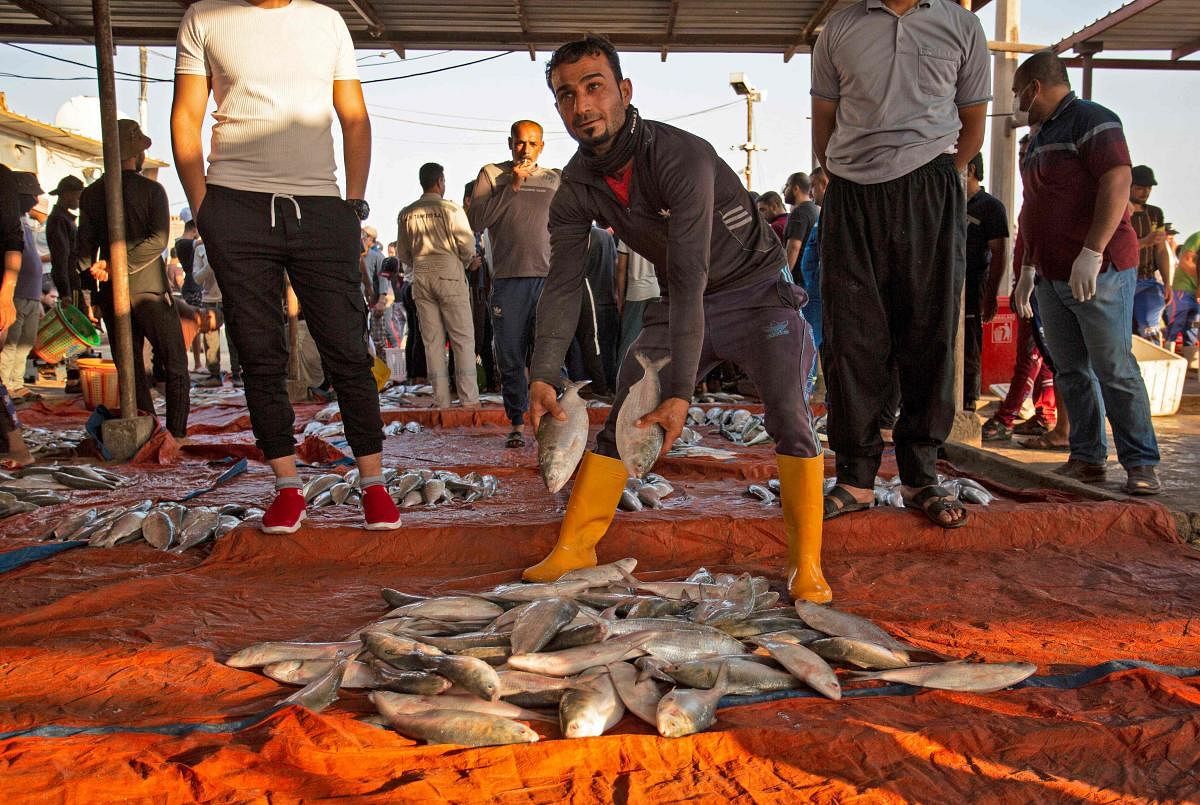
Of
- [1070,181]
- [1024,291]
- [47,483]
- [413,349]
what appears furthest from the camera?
[413,349]

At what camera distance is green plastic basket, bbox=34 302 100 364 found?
9.03 metres

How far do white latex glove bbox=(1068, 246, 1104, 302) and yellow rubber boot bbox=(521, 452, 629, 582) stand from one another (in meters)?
2.75

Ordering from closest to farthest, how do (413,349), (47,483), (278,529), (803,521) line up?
1. (803,521)
2. (278,529)
3. (47,483)
4. (413,349)

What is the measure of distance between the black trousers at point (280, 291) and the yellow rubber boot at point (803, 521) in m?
1.93

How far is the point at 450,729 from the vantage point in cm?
226

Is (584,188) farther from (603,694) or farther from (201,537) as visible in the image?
(201,537)

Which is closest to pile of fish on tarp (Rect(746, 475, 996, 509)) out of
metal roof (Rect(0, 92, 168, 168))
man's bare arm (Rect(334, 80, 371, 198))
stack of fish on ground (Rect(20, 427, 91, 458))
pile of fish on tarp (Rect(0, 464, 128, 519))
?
man's bare arm (Rect(334, 80, 371, 198))

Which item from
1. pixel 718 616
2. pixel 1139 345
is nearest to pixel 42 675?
pixel 718 616

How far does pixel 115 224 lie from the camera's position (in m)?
6.68

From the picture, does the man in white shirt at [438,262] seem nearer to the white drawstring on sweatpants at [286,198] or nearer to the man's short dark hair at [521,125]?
the man's short dark hair at [521,125]

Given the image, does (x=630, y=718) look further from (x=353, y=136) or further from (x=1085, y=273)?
(x=1085, y=273)

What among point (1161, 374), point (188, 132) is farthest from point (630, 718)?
point (1161, 374)

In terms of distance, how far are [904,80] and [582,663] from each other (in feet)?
9.74

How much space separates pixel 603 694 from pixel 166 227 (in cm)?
606
